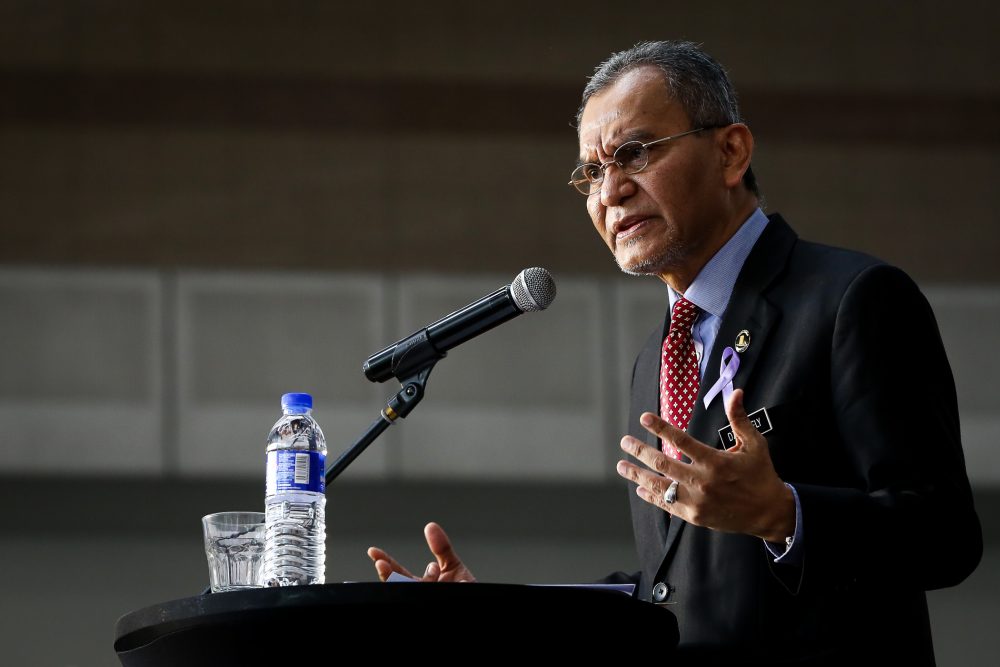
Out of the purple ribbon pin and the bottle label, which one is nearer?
the bottle label

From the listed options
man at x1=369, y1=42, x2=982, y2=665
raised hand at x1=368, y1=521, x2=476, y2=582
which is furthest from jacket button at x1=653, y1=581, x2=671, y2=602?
raised hand at x1=368, y1=521, x2=476, y2=582

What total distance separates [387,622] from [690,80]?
1007 millimetres

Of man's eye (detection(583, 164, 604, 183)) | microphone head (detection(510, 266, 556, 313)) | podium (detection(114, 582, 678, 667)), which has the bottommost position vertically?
podium (detection(114, 582, 678, 667))

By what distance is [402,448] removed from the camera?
4.93 m

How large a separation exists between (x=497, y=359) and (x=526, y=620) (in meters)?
4.03

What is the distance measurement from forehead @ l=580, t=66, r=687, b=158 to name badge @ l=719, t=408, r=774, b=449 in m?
0.48

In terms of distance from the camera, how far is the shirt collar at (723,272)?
5.42 feet

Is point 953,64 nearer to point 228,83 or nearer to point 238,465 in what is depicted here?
point 228,83

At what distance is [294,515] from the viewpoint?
1.33 m

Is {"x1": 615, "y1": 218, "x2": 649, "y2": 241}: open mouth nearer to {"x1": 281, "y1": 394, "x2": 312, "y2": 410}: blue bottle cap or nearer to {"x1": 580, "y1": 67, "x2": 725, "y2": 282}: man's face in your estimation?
{"x1": 580, "y1": 67, "x2": 725, "y2": 282}: man's face

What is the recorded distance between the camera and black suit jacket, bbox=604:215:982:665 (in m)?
1.25

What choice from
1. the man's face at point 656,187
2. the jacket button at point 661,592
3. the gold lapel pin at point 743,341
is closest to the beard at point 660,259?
the man's face at point 656,187

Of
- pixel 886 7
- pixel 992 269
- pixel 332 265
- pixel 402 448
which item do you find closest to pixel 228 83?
pixel 332 265

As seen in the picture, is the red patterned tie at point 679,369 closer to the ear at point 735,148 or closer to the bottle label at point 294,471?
the ear at point 735,148
